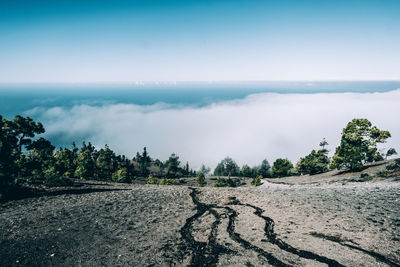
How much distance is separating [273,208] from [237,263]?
9096 millimetres

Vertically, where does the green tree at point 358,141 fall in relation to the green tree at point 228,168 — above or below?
above

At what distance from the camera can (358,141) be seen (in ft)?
144

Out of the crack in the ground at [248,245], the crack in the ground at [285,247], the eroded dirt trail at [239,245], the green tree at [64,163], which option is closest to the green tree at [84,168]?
the green tree at [64,163]

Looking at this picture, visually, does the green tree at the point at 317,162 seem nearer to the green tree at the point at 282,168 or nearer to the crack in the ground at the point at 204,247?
the green tree at the point at 282,168

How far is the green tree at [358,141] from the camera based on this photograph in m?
42.1

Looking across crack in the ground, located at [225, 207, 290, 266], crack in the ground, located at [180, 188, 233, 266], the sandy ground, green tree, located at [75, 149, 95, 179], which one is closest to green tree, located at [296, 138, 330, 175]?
the sandy ground

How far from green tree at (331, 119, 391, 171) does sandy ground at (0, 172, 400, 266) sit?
2267 cm

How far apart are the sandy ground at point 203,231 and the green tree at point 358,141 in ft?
74.4

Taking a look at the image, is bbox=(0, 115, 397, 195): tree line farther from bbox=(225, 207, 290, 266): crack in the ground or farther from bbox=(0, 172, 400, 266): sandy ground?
bbox=(225, 207, 290, 266): crack in the ground

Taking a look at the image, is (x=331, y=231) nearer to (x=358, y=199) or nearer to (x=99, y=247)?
(x=358, y=199)

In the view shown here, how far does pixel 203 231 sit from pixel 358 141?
43.2 m

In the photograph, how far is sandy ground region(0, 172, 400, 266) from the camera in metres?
11.3

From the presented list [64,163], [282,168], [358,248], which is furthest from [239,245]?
[282,168]

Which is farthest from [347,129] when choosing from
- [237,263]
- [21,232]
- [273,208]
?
[21,232]
